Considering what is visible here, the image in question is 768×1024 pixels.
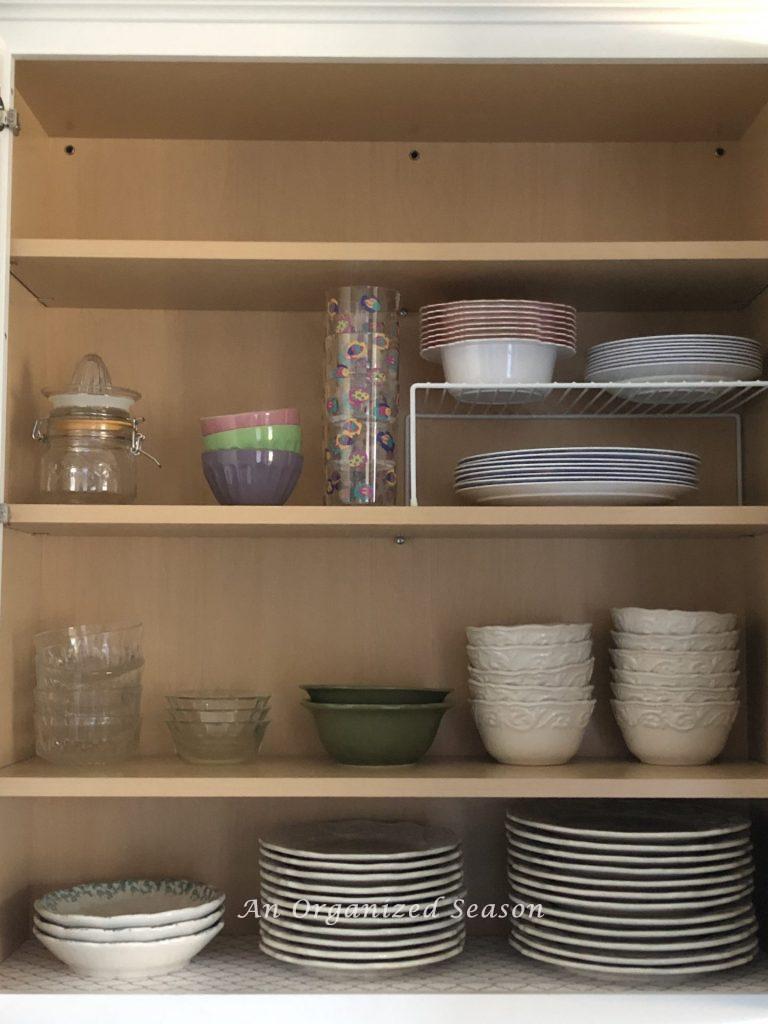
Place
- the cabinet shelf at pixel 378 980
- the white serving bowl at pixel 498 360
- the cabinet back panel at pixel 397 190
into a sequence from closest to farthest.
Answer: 1. the cabinet shelf at pixel 378 980
2. the white serving bowl at pixel 498 360
3. the cabinet back panel at pixel 397 190

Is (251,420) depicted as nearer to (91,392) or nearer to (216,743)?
(91,392)

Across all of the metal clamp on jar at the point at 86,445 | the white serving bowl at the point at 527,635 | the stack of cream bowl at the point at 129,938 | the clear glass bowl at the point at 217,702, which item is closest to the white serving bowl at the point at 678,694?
the white serving bowl at the point at 527,635

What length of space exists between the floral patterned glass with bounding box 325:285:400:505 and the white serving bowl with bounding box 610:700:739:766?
1.43 ft

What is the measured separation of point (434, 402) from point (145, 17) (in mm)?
644

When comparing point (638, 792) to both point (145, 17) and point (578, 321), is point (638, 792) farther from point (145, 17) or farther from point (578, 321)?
point (145, 17)

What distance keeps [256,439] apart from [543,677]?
484 mm

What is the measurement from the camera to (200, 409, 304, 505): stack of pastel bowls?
159 cm

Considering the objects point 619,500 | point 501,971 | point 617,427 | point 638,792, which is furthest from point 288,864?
point 617,427

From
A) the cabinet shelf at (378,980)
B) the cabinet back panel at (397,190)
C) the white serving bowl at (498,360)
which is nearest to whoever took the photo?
the cabinet shelf at (378,980)

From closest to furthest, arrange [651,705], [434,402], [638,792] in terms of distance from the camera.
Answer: [638,792] < [651,705] < [434,402]

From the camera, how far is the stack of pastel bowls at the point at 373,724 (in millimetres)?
1579

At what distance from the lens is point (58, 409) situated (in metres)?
1.63

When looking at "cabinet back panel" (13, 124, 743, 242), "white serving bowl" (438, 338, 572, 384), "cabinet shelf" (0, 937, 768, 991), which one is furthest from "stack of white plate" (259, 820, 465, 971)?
"cabinet back panel" (13, 124, 743, 242)

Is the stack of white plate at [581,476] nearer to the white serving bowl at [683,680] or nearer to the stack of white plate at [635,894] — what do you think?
the white serving bowl at [683,680]
